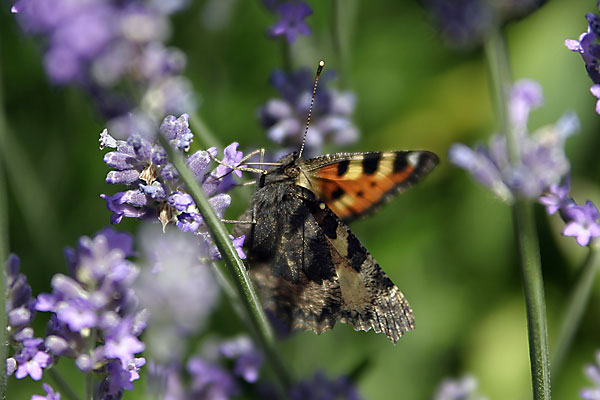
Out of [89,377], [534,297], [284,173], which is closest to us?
[89,377]

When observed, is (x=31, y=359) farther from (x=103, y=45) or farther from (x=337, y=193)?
(x=337, y=193)

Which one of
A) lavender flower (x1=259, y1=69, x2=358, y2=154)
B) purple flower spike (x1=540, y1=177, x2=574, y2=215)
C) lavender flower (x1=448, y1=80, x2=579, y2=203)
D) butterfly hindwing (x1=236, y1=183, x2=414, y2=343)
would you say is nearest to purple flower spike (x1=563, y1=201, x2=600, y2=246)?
purple flower spike (x1=540, y1=177, x2=574, y2=215)

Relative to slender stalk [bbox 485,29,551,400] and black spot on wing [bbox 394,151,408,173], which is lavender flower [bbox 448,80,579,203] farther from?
slender stalk [bbox 485,29,551,400]

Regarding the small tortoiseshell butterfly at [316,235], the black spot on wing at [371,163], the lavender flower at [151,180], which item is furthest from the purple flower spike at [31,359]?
the black spot on wing at [371,163]

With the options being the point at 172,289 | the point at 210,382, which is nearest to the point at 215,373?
the point at 210,382

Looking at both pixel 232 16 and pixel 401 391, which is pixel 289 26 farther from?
pixel 401 391

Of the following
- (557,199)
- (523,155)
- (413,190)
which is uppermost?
(413,190)

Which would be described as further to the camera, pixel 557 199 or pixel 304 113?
pixel 304 113

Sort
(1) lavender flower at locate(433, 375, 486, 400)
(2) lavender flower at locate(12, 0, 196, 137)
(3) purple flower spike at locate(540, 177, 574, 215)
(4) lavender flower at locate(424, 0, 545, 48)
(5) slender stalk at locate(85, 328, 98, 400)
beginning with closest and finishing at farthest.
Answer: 1. (2) lavender flower at locate(12, 0, 196, 137)
2. (5) slender stalk at locate(85, 328, 98, 400)
3. (3) purple flower spike at locate(540, 177, 574, 215)
4. (4) lavender flower at locate(424, 0, 545, 48)
5. (1) lavender flower at locate(433, 375, 486, 400)
